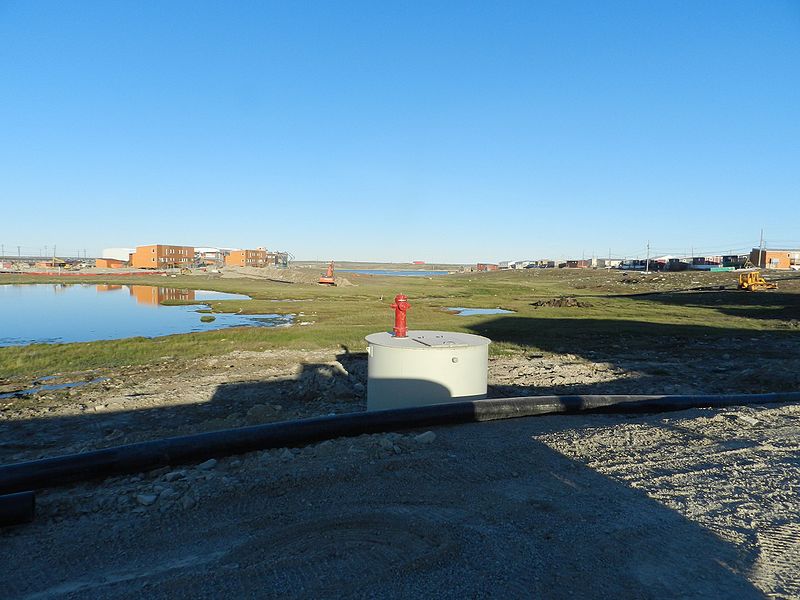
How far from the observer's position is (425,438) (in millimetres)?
5930

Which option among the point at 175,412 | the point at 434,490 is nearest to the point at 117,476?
the point at 434,490

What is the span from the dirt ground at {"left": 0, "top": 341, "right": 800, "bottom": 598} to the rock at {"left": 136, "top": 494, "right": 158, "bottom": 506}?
13mm

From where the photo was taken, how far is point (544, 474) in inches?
199

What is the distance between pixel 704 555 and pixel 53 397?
→ 1386 cm

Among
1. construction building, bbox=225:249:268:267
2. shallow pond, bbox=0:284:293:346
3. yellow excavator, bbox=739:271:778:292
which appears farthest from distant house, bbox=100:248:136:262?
yellow excavator, bbox=739:271:778:292

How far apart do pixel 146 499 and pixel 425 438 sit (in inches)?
117

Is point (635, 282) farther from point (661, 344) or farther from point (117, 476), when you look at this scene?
point (117, 476)

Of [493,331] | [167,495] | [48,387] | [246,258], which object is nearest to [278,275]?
[246,258]

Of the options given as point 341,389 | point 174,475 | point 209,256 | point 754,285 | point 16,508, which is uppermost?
point 209,256

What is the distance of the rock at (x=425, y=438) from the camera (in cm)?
588

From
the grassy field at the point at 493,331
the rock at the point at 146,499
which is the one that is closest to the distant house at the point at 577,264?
the grassy field at the point at 493,331

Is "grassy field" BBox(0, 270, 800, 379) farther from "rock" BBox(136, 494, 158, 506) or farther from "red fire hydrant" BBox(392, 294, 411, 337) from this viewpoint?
"rock" BBox(136, 494, 158, 506)

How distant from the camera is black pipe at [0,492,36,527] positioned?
157 inches

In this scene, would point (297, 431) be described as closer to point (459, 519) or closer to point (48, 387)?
point (459, 519)
